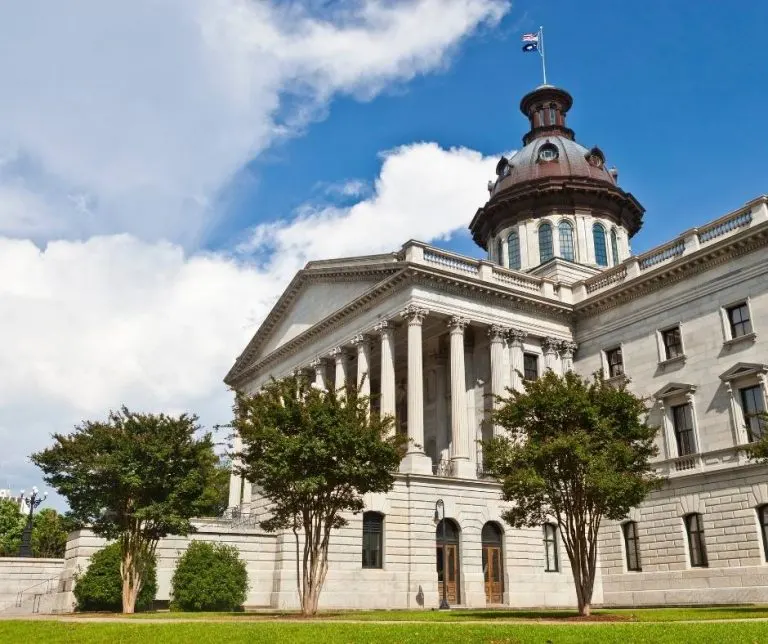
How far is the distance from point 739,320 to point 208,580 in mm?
26154

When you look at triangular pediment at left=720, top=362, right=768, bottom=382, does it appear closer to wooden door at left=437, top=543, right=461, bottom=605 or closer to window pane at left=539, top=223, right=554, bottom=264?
wooden door at left=437, top=543, right=461, bottom=605

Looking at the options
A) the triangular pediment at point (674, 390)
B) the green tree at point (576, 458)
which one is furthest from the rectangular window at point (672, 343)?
the green tree at point (576, 458)

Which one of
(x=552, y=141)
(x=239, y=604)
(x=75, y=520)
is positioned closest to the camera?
(x=75, y=520)

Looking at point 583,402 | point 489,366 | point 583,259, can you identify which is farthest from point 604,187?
point 583,402

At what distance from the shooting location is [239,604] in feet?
106

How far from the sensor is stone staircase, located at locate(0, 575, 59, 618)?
108 ft

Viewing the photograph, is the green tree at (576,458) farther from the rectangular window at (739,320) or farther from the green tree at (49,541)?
the green tree at (49,541)

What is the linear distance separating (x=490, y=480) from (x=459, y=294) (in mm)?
9755

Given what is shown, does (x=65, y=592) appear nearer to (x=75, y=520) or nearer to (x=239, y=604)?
(x=75, y=520)

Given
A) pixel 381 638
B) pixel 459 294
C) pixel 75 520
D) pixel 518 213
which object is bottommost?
pixel 381 638

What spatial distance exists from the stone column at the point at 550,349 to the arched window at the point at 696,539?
11.0 metres

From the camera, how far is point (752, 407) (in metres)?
33.9

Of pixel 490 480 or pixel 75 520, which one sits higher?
pixel 490 480

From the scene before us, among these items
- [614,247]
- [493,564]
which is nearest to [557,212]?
[614,247]
